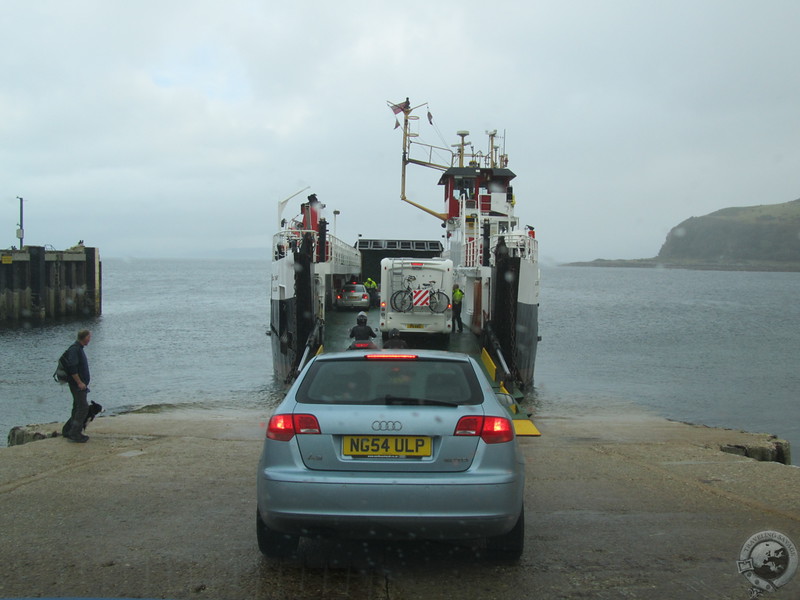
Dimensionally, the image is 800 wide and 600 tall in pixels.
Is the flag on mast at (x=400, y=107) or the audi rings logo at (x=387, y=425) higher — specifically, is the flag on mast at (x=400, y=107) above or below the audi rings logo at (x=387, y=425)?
above

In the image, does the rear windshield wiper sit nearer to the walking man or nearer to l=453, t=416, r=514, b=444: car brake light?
l=453, t=416, r=514, b=444: car brake light

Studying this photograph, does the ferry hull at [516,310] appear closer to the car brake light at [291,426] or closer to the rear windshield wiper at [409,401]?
the rear windshield wiper at [409,401]

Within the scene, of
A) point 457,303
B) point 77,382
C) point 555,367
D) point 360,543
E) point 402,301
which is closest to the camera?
point 360,543

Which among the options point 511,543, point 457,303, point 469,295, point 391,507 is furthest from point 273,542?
point 469,295

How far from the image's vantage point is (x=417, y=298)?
54.5 ft

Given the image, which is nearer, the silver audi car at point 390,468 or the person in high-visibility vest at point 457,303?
the silver audi car at point 390,468

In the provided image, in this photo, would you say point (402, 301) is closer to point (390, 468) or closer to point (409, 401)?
point (409, 401)

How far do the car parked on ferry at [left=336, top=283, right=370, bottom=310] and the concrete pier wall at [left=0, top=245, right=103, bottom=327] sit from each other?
74.2 feet

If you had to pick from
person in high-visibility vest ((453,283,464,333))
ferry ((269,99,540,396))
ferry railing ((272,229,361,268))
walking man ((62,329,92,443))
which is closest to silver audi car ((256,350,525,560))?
walking man ((62,329,92,443))

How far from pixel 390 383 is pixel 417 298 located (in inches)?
476

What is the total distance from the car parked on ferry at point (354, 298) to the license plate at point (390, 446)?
21.7 meters

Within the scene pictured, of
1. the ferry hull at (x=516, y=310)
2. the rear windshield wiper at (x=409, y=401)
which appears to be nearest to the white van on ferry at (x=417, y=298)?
the ferry hull at (x=516, y=310)

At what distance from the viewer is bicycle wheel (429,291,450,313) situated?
16.6m

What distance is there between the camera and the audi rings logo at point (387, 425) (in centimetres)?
413
